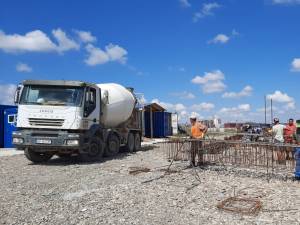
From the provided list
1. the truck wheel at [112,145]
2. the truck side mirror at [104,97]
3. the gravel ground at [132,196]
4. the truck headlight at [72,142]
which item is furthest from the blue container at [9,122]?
the gravel ground at [132,196]

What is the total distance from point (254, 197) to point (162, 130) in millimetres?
26201

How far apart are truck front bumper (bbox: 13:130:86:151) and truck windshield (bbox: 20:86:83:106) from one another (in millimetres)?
1013

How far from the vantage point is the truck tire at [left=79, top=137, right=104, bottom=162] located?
627 inches

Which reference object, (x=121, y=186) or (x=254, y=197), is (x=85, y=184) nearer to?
(x=121, y=186)

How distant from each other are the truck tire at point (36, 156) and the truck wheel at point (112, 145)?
7.48 feet

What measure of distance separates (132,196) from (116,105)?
8938mm

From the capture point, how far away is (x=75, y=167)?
14367 millimetres

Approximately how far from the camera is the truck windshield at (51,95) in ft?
48.4

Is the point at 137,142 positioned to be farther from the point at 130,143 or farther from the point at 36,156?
the point at 36,156

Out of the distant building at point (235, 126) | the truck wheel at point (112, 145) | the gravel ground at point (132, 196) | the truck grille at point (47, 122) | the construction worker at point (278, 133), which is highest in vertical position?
the distant building at point (235, 126)

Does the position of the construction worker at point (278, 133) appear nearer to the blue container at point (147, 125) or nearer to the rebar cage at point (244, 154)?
the rebar cage at point (244, 154)

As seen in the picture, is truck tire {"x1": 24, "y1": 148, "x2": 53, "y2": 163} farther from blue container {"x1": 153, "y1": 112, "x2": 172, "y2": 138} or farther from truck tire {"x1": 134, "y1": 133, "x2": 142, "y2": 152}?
blue container {"x1": 153, "y1": 112, "x2": 172, "y2": 138}

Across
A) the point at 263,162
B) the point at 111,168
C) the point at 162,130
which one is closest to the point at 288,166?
the point at 263,162

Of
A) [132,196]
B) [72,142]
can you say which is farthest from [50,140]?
[132,196]
